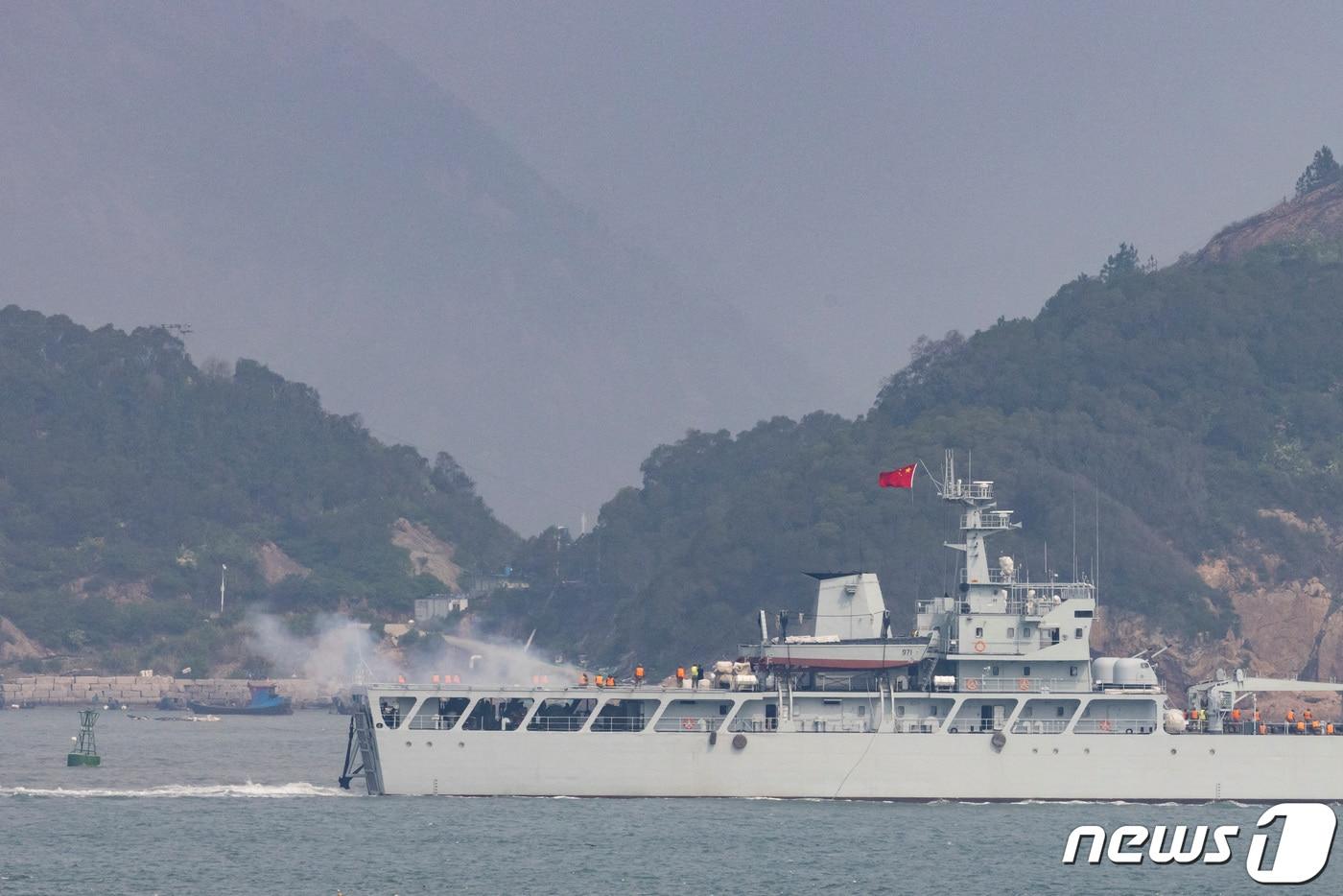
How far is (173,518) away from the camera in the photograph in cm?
17825

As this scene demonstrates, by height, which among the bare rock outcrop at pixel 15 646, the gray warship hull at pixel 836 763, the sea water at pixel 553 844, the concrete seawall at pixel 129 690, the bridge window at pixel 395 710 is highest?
the bare rock outcrop at pixel 15 646

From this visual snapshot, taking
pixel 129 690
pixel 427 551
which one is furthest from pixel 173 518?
pixel 129 690

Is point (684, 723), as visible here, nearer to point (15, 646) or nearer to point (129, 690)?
point (129, 690)

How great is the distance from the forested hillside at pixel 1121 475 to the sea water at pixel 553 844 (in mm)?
53289

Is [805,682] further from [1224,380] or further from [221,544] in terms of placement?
[221,544]

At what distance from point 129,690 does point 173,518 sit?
35986mm

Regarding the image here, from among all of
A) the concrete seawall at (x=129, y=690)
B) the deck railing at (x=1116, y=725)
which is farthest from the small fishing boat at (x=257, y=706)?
the deck railing at (x=1116, y=725)

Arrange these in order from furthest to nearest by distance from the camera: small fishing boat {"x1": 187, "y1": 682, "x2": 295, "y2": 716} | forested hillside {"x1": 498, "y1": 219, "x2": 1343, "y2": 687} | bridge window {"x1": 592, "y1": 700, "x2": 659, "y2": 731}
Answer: small fishing boat {"x1": 187, "y1": 682, "x2": 295, "y2": 716}, forested hillside {"x1": 498, "y1": 219, "x2": 1343, "y2": 687}, bridge window {"x1": 592, "y1": 700, "x2": 659, "y2": 731}

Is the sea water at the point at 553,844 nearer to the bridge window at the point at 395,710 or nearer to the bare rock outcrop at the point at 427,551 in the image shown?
the bridge window at the point at 395,710

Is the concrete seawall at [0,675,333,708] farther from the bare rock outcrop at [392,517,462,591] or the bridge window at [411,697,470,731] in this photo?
the bridge window at [411,697,470,731]

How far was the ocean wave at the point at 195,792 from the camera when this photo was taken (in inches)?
2146

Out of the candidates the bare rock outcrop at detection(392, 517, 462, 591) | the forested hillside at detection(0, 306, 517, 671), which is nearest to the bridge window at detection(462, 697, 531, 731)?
the forested hillside at detection(0, 306, 517, 671)

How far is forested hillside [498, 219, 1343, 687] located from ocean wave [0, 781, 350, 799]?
170 feet

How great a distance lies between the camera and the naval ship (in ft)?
170
